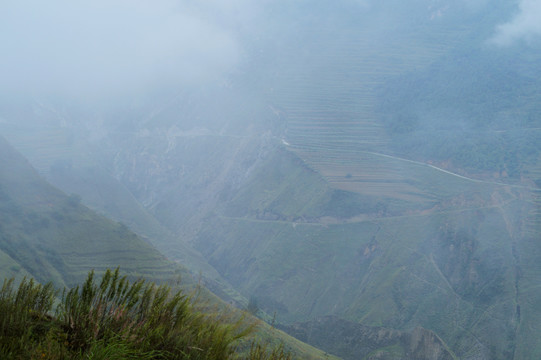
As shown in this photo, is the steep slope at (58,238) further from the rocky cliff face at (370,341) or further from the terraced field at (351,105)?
the terraced field at (351,105)

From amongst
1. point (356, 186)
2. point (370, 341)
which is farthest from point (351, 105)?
point (370, 341)

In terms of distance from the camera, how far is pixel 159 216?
339 ft

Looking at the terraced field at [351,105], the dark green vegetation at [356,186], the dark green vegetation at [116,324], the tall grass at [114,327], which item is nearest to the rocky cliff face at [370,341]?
the dark green vegetation at [356,186]

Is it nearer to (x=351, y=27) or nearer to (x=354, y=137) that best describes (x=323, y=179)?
(x=354, y=137)

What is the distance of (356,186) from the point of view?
270ft

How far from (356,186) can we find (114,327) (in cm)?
7782

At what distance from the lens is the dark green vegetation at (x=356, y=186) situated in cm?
6141

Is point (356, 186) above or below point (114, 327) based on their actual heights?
above

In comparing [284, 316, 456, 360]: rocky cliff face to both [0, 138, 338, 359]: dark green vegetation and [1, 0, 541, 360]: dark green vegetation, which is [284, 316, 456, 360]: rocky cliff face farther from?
[0, 138, 338, 359]: dark green vegetation

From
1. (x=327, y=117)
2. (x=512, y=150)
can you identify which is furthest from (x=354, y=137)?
(x=512, y=150)

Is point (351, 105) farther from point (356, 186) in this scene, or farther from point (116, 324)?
point (116, 324)

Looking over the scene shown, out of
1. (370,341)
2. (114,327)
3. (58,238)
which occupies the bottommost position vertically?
(114,327)

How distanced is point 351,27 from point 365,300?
4266 inches

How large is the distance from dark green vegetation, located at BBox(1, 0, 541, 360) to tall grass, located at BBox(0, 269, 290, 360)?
51.1 metres
